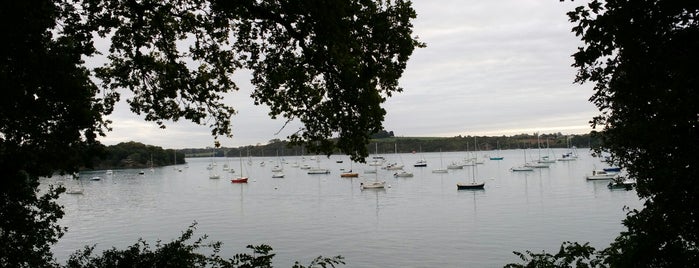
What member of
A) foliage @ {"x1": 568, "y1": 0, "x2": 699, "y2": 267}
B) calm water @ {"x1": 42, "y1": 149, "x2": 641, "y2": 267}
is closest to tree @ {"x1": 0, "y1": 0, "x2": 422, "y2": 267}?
foliage @ {"x1": 568, "y1": 0, "x2": 699, "y2": 267}

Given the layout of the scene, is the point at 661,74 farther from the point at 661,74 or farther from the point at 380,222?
the point at 380,222

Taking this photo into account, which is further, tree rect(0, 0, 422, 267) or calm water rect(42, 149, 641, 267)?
calm water rect(42, 149, 641, 267)

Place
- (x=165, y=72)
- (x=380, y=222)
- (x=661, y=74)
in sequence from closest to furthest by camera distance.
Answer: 1. (x=661, y=74)
2. (x=165, y=72)
3. (x=380, y=222)

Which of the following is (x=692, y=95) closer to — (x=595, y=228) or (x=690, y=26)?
(x=690, y=26)

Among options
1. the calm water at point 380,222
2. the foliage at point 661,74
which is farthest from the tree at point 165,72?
the calm water at point 380,222

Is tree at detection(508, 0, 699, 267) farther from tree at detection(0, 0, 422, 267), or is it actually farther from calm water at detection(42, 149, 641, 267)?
calm water at detection(42, 149, 641, 267)

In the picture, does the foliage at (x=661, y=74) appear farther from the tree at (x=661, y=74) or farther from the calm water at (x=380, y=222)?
the calm water at (x=380, y=222)

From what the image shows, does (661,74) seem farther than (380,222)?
No

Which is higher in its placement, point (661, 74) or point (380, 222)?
point (661, 74)

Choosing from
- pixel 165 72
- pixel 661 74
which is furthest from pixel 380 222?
pixel 661 74

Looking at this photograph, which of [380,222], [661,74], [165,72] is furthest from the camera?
[380,222]

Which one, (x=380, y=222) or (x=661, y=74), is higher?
(x=661, y=74)

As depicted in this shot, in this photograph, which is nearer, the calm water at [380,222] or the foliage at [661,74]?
the foliage at [661,74]

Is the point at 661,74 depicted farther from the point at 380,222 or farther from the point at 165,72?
the point at 380,222
